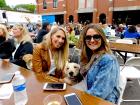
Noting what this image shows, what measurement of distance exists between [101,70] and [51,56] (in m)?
1.17

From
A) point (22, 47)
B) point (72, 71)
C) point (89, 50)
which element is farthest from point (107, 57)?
point (22, 47)

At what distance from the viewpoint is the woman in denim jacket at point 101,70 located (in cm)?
190

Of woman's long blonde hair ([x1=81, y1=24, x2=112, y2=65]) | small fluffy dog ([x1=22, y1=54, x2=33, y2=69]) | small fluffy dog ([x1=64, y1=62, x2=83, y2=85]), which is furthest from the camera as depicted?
small fluffy dog ([x1=22, y1=54, x2=33, y2=69])

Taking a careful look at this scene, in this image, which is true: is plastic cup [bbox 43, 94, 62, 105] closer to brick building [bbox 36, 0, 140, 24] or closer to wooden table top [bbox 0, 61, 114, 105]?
wooden table top [bbox 0, 61, 114, 105]

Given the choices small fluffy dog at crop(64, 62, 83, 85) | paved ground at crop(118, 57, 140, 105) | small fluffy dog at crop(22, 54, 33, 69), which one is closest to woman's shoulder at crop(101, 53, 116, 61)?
small fluffy dog at crop(64, 62, 83, 85)

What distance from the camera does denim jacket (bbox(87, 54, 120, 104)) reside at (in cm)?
189

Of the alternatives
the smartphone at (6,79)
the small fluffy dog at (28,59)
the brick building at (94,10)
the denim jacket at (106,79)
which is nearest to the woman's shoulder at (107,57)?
the denim jacket at (106,79)

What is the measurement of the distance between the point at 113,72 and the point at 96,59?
0.26m

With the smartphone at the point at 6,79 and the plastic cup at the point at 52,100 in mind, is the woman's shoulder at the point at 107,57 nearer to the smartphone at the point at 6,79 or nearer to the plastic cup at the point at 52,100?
the plastic cup at the point at 52,100

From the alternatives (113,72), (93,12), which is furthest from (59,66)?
(93,12)

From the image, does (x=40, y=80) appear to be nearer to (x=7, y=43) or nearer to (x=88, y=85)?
(x=88, y=85)

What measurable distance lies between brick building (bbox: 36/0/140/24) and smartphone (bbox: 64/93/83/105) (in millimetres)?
22386

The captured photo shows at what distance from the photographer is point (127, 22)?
2553 centimetres

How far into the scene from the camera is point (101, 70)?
1.96 meters
